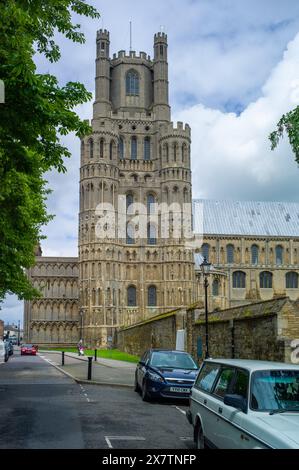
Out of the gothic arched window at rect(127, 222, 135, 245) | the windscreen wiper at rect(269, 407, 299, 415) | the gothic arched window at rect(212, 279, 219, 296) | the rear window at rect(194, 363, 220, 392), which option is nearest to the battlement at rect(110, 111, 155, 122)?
the gothic arched window at rect(127, 222, 135, 245)

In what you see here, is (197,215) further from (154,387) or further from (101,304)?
(154,387)

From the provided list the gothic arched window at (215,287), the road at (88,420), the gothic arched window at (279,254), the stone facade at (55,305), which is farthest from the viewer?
the gothic arched window at (279,254)

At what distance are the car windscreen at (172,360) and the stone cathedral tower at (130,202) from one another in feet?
184

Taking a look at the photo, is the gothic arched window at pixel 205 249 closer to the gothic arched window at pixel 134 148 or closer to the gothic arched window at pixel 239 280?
the gothic arched window at pixel 239 280

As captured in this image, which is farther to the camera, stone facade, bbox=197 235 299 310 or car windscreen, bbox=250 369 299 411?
stone facade, bbox=197 235 299 310

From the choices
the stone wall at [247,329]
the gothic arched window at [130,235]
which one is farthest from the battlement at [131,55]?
the stone wall at [247,329]

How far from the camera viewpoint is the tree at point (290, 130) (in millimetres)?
10609

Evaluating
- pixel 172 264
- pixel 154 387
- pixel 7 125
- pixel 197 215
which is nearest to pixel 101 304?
pixel 172 264

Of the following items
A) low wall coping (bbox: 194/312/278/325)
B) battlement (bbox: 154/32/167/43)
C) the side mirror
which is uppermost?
battlement (bbox: 154/32/167/43)

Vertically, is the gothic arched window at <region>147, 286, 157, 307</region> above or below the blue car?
above

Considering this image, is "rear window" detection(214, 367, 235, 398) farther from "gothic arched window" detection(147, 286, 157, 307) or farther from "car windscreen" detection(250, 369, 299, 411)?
"gothic arched window" detection(147, 286, 157, 307)

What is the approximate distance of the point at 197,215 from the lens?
84.8 metres

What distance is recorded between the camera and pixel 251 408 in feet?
20.4

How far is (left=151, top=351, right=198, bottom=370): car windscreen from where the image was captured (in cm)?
1555
